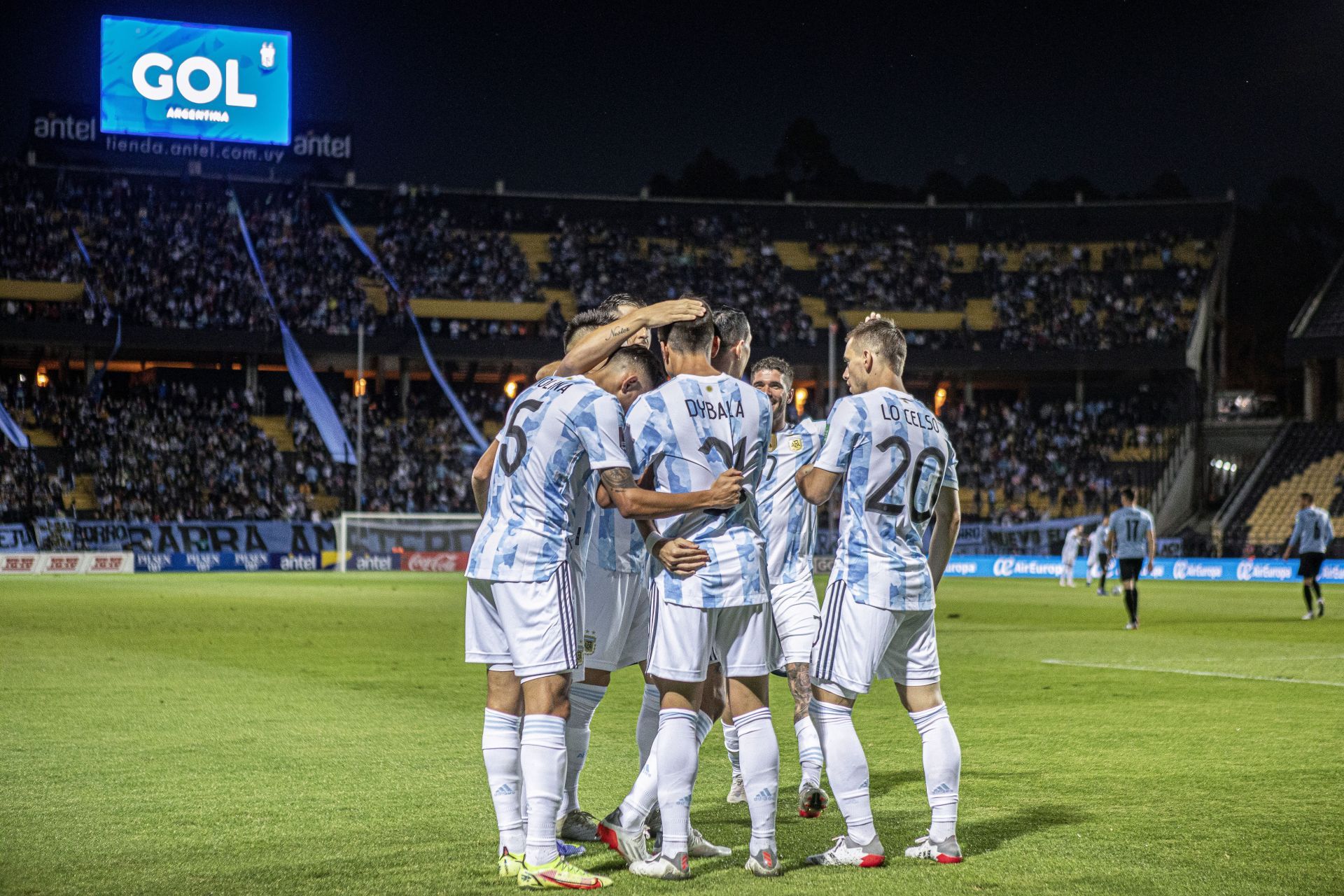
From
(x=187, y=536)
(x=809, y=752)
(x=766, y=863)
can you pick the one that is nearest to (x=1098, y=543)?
(x=187, y=536)

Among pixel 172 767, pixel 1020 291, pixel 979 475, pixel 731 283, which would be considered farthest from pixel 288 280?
pixel 172 767

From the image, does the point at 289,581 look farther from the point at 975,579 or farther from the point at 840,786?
the point at 840,786

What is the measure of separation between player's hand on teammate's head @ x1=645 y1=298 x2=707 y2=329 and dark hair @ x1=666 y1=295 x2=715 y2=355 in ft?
0.29

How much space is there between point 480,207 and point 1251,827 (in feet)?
189

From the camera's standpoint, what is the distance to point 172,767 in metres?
8.81

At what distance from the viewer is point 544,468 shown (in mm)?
6203

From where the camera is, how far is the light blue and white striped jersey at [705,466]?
20.0 ft

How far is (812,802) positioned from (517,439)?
2757 millimetres

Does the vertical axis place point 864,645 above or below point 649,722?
above

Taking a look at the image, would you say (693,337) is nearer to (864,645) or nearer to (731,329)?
(731,329)

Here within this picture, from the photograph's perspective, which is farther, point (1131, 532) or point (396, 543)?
point (396, 543)

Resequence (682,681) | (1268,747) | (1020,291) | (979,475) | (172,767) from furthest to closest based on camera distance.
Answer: (1020,291) → (979,475) → (1268,747) → (172,767) → (682,681)

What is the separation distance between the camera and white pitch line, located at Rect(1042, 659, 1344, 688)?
13.8 metres

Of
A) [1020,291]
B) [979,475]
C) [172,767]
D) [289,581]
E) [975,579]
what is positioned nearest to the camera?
[172,767]
